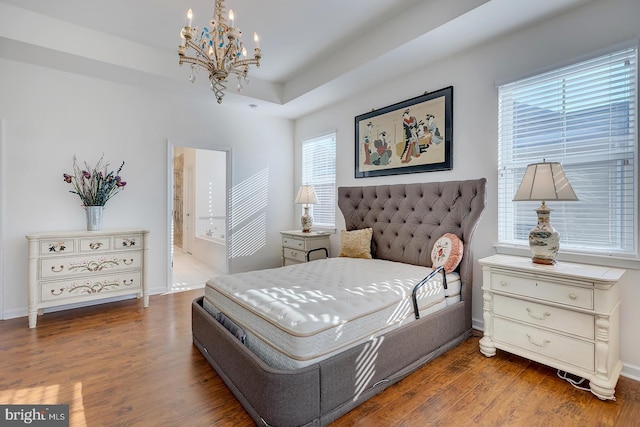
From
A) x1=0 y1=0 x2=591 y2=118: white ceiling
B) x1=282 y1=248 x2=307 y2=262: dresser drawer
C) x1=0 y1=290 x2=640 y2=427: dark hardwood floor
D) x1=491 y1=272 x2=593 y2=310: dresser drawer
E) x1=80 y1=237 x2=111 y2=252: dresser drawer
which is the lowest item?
x1=0 y1=290 x2=640 y2=427: dark hardwood floor

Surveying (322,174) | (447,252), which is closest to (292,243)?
(322,174)

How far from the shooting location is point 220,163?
623cm

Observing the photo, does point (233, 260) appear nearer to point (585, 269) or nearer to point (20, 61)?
point (20, 61)

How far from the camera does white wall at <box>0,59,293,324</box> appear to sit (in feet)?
10.3

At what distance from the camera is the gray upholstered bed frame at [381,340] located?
1.46 meters

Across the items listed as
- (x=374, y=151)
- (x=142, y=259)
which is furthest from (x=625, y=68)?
(x=142, y=259)

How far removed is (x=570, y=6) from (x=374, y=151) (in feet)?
6.84

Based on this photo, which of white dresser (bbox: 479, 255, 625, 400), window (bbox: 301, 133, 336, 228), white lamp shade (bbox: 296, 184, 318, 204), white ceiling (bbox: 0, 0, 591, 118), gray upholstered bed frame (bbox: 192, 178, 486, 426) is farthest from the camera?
window (bbox: 301, 133, 336, 228)

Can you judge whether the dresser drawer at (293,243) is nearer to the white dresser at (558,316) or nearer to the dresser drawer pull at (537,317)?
the white dresser at (558,316)

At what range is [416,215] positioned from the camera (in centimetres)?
314

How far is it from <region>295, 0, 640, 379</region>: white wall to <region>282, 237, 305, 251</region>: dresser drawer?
125 centimetres

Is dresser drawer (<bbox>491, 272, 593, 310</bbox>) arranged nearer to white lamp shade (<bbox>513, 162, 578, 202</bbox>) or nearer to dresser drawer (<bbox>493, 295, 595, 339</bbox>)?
dresser drawer (<bbox>493, 295, 595, 339</bbox>)

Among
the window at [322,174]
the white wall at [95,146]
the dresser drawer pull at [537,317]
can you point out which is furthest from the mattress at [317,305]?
the white wall at [95,146]

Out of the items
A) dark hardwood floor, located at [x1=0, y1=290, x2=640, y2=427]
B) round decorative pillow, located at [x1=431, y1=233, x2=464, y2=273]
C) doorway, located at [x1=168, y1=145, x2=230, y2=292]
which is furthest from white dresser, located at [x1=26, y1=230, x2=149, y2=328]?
round decorative pillow, located at [x1=431, y1=233, x2=464, y2=273]
